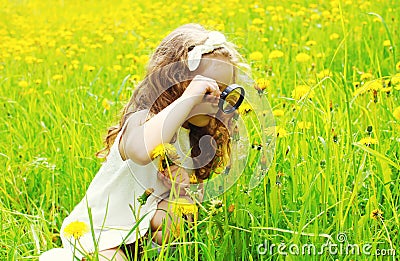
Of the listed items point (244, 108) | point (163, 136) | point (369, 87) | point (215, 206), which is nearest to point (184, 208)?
point (215, 206)

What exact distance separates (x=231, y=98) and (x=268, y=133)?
12 centimetres

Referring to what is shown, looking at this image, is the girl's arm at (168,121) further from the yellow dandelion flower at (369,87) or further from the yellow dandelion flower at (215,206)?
the yellow dandelion flower at (369,87)

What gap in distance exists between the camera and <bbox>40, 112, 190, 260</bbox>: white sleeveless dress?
145cm

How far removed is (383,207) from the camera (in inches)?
54.2

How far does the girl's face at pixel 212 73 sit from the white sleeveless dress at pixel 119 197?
0.36 feet

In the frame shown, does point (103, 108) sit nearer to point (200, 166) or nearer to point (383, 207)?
point (200, 166)

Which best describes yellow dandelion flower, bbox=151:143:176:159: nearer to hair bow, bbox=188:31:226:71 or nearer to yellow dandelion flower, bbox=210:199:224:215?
yellow dandelion flower, bbox=210:199:224:215

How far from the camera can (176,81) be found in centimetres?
145

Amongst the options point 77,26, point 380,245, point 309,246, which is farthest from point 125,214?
point 77,26

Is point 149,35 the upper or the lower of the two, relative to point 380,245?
upper

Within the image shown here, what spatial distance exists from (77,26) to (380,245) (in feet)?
11.3

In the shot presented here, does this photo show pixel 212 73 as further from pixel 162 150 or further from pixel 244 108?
pixel 162 150

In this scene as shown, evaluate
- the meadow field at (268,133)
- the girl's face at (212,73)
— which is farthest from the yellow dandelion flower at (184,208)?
the girl's face at (212,73)

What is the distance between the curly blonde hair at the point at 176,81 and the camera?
1.45m
